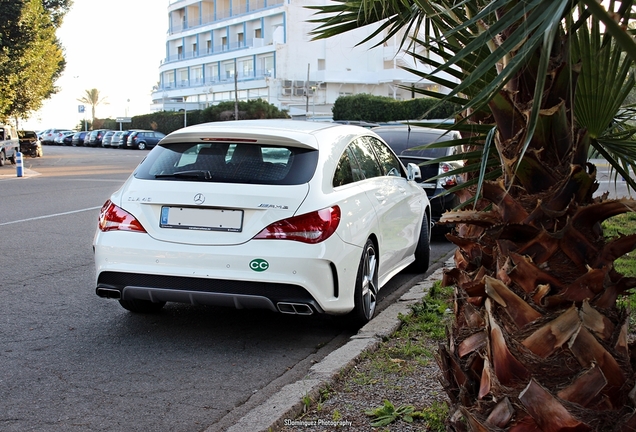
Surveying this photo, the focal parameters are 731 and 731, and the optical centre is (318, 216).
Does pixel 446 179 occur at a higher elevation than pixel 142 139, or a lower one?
higher

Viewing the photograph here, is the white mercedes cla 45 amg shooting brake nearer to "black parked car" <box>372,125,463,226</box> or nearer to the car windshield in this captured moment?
"black parked car" <box>372,125,463,226</box>

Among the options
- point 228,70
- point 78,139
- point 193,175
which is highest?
point 228,70

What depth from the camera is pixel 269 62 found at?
77.5 metres

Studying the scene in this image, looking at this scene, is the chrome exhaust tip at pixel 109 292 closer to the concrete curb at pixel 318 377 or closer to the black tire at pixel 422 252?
the concrete curb at pixel 318 377

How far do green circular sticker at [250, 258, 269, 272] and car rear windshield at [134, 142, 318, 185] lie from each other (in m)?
0.62

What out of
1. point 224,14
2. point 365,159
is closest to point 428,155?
point 365,159

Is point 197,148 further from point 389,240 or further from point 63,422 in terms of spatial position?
point 63,422

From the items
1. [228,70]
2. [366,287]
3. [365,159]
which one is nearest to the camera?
[366,287]

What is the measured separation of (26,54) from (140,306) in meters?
29.3

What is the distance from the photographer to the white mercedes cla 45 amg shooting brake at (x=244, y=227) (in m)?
5.13

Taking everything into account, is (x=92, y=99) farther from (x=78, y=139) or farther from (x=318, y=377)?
(x=318, y=377)

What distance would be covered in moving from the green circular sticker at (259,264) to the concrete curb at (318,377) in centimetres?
76

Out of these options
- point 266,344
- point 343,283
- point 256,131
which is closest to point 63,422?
point 266,344

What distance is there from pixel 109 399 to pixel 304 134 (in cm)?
252
